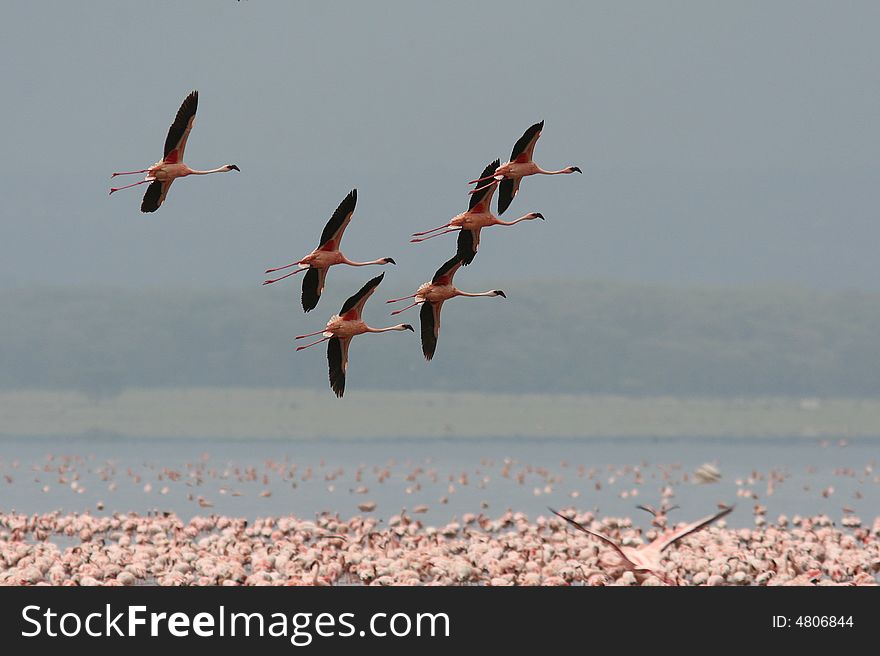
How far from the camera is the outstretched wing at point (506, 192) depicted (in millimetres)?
20531

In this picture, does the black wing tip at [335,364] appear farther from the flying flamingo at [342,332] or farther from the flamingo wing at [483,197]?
the flamingo wing at [483,197]

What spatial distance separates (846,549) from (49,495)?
32560 mm

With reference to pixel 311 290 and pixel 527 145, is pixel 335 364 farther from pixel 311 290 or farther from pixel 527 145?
pixel 527 145

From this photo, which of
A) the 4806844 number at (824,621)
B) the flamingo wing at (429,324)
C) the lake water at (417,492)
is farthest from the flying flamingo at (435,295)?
the lake water at (417,492)

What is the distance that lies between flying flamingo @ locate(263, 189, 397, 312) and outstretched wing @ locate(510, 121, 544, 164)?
7.87 ft

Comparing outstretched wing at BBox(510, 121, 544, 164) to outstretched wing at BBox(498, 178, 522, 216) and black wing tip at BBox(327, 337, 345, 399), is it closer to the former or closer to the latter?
outstretched wing at BBox(498, 178, 522, 216)

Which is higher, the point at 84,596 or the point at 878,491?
the point at 878,491

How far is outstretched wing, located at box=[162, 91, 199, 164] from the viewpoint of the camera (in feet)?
66.1

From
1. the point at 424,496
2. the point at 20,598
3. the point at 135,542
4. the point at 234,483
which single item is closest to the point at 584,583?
the point at 20,598

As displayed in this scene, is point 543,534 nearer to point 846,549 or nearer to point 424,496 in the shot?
point 846,549

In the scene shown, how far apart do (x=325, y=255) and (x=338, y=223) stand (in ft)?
1.57

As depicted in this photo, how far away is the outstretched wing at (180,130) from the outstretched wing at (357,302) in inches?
125

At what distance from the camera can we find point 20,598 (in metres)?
21.3

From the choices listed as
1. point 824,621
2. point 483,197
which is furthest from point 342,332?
point 824,621
